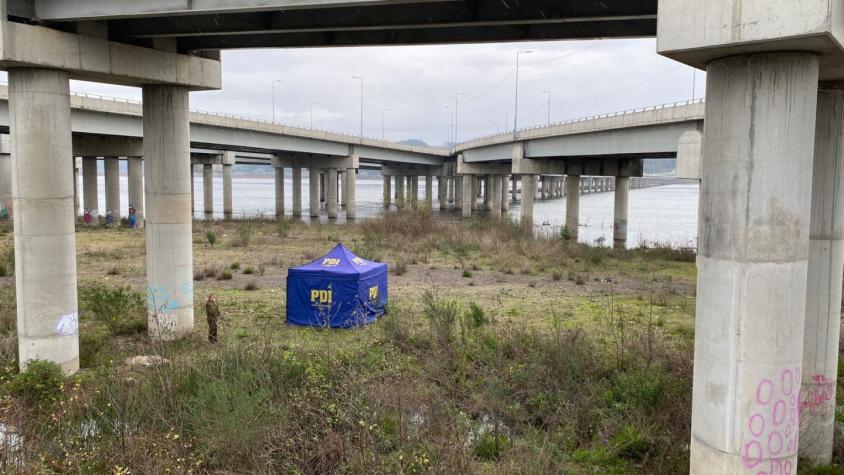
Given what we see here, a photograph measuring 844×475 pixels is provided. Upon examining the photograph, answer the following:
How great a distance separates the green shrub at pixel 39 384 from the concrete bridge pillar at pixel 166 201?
3.19 metres

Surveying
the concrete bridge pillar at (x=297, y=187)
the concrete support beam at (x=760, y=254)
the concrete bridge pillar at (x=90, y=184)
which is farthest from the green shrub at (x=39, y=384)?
the concrete bridge pillar at (x=297, y=187)

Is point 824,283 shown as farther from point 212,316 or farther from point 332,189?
point 332,189

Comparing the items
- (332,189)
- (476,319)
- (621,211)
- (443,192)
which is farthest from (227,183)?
(476,319)

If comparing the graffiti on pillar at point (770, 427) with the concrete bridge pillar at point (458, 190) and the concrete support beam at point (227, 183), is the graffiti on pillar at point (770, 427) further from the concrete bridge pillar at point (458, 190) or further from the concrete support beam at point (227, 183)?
the concrete bridge pillar at point (458, 190)

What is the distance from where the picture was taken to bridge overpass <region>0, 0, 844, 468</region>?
616cm

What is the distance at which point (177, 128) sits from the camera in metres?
14.3

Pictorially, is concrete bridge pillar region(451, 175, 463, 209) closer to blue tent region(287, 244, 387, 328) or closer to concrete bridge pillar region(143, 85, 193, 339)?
blue tent region(287, 244, 387, 328)

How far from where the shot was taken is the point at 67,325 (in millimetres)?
11781

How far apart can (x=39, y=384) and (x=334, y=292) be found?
20.4ft

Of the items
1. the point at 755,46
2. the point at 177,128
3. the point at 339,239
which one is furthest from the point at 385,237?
the point at 755,46

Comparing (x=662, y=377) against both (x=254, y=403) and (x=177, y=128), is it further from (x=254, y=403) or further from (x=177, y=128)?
(x=177, y=128)

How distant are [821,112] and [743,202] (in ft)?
9.60

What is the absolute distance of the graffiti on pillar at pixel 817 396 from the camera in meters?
8.16

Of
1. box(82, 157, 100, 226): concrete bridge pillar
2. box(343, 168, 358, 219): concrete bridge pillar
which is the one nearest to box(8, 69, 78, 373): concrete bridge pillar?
box(82, 157, 100, 226): concrete bridge pillar
